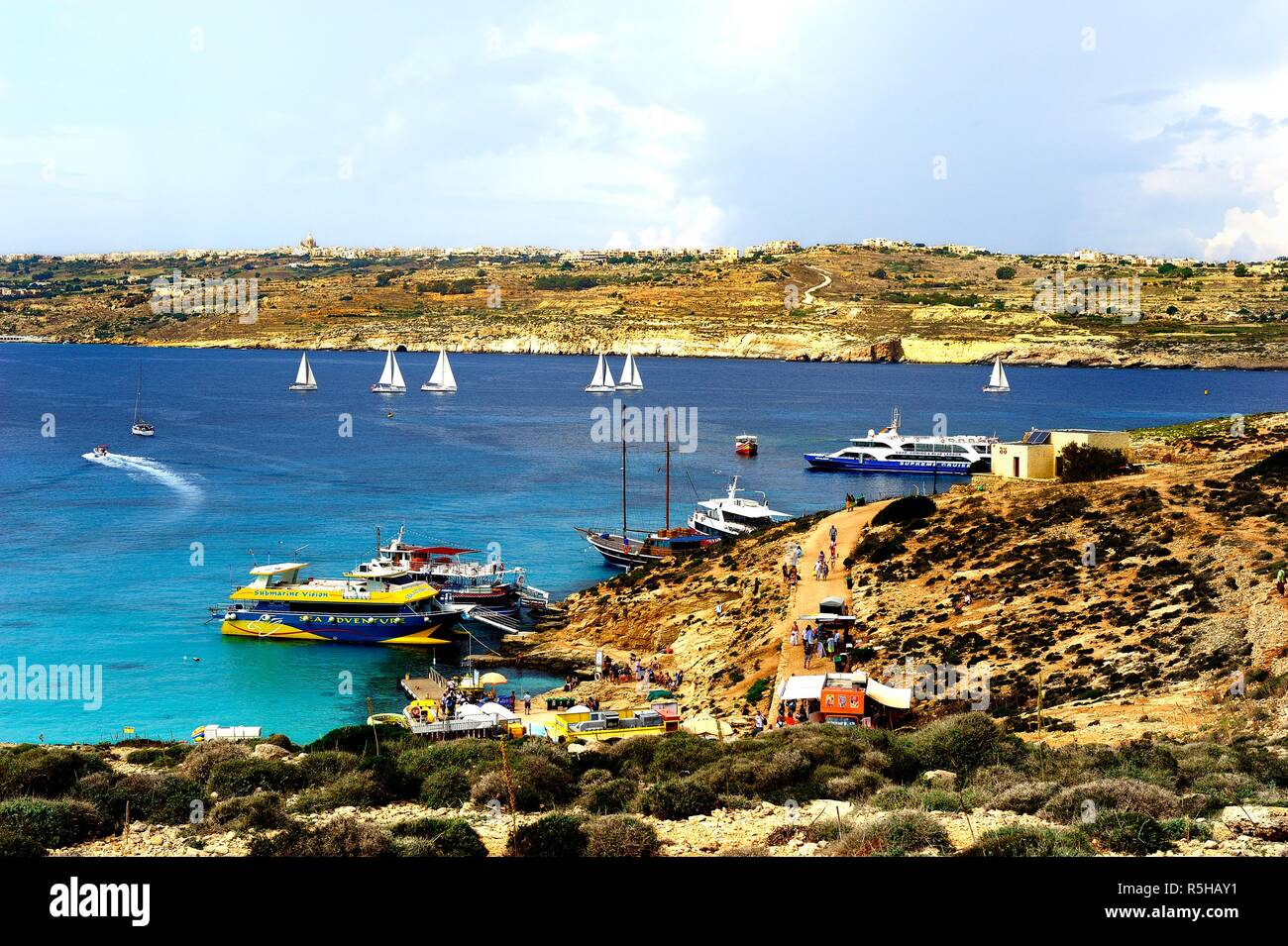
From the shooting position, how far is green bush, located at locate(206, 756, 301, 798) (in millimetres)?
14594

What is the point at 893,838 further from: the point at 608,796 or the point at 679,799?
the point at 608,796

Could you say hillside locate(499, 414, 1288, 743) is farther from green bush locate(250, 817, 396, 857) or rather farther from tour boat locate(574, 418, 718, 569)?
green bush locate(250, 817, 396, 857)

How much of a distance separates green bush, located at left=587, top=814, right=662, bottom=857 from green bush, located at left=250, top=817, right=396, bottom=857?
1983 mm

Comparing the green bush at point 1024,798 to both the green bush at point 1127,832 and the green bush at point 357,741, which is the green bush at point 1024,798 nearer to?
the green bush at point 1127,832

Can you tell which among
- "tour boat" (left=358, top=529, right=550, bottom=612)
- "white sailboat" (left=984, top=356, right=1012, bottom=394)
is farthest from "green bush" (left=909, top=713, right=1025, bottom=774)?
"white sailboat" (left=984, top=356, right=1012, bottom=394)

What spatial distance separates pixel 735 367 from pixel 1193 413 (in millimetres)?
81908

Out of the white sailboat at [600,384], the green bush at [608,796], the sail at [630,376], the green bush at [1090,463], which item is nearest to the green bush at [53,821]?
the green bush at [608,796]

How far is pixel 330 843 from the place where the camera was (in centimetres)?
1103

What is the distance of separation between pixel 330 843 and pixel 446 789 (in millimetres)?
3557

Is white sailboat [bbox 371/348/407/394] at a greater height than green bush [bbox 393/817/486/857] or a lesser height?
greater

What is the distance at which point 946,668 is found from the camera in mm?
24031

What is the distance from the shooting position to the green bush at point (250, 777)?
14.6 meters

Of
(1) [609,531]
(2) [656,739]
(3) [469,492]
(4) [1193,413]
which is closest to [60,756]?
(2) [656,739]

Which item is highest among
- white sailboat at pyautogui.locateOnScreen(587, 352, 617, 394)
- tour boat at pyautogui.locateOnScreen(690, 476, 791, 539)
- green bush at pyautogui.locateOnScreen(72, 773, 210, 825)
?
white sailboat at pyautogui.locateOnScreen(587, 352, 617, 394)
